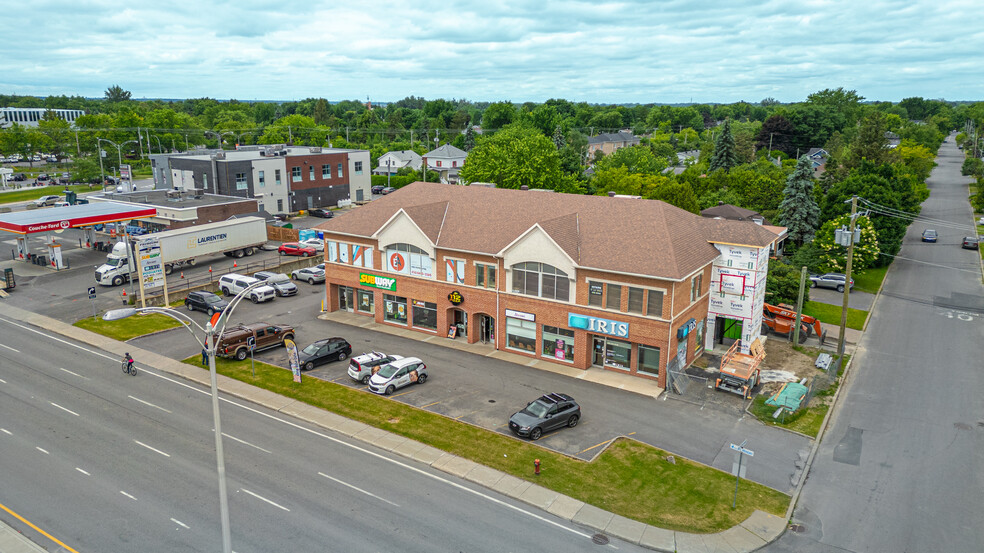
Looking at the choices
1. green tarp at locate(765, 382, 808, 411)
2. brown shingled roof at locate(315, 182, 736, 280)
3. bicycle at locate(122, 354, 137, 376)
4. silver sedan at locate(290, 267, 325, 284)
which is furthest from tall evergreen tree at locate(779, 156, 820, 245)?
bicycle at locate(122, 354, 137, 376)

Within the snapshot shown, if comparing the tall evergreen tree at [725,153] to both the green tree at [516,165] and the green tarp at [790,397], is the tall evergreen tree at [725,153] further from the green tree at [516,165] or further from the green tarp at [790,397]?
the green tarp at [790,397]

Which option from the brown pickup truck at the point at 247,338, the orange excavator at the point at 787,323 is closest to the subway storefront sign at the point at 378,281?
the brown pickup truck at the point at 247,338

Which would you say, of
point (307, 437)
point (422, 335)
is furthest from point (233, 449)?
point (422, 335)

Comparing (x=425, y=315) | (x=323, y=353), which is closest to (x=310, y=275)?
(x=425, y=315)

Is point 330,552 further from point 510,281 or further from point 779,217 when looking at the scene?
point 779,217

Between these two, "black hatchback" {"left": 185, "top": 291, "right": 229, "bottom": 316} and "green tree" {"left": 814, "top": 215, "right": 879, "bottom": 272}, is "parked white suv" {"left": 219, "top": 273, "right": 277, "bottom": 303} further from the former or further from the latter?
"green tree" {"left": 814, "top": 215, "right": 879, "bottom": 272}

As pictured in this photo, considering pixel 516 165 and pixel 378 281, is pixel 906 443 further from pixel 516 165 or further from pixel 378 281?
pixel 516 165
